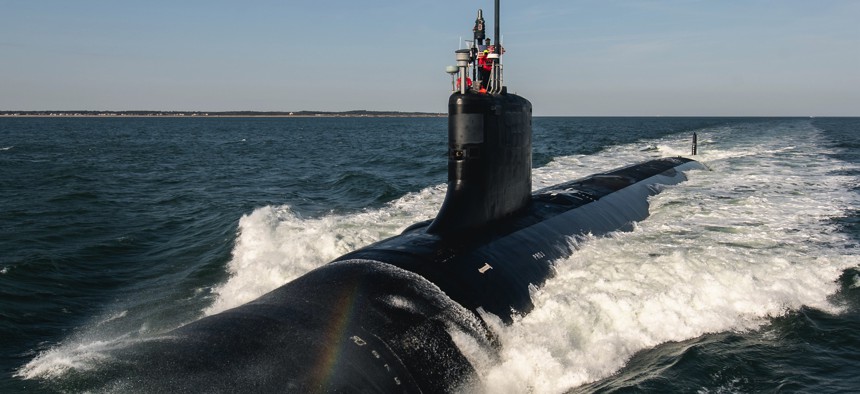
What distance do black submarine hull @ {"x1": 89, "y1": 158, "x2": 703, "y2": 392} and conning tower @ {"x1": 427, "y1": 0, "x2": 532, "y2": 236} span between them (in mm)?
353

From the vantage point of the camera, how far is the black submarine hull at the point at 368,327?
5.64 metres

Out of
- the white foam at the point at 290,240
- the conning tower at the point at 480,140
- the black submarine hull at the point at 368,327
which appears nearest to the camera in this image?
the black submarine hull at the point at 368,327

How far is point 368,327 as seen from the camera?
6.68 metres

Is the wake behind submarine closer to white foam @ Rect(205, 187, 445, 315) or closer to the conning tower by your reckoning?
the conning tower

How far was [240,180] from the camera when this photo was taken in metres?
28.4

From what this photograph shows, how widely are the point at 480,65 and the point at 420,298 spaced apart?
4.66 meters

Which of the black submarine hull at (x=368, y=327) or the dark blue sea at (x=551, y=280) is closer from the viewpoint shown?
the black submarine hull at (x=368, y=327)

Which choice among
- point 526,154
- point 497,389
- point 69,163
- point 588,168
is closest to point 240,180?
point 69,163

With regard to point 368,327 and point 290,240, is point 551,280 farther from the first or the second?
point 290,240

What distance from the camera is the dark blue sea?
7594mm

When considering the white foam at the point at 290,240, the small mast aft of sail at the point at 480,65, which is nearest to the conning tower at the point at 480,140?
the small mast aft of sail at the point at 480,65

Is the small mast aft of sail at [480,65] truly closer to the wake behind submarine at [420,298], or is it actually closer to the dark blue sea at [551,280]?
the wake behind submarine at [420,298]

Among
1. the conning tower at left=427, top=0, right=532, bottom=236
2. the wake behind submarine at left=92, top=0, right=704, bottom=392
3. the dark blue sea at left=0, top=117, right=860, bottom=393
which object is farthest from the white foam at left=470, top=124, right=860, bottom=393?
the conning tower at left=427, top=0, right=532, bottom=236

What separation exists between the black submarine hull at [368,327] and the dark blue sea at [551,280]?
15.8 inches
